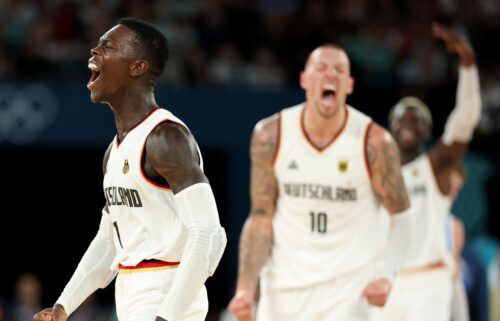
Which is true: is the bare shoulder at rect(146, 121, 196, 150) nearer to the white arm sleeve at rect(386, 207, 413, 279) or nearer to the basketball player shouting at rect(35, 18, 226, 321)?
the basketball player shouting at rect(35, 18, 226, 321)

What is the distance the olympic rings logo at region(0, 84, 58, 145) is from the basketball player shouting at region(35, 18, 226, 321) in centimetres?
798

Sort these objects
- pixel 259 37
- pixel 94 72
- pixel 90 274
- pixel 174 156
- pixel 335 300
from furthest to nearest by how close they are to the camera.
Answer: pixel 259 37 → pixel 335 300 → pixel 90 274 → pixel 94 72 → pixel 174 156

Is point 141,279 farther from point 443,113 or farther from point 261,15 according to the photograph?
point 261,15

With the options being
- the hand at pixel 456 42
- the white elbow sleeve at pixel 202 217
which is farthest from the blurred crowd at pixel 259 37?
the white elbow sleeve at pixel 202 217

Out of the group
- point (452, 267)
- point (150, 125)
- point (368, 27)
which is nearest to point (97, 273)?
point (150, 125)

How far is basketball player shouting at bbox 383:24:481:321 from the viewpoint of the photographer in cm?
931

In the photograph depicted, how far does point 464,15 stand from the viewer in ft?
50.8

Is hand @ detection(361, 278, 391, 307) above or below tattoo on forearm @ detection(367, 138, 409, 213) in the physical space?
below

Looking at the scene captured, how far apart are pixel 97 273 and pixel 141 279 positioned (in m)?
0.53

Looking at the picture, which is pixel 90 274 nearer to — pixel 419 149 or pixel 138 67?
pixel 138 67

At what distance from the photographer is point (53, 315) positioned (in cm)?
521

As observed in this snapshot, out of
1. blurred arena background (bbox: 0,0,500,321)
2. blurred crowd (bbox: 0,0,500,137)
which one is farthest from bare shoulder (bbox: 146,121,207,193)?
blurred crowd (bbox: 0,0,500,137)

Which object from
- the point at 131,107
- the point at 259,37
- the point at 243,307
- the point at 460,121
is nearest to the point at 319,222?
the point at 243,307

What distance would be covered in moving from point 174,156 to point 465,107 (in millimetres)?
5104
